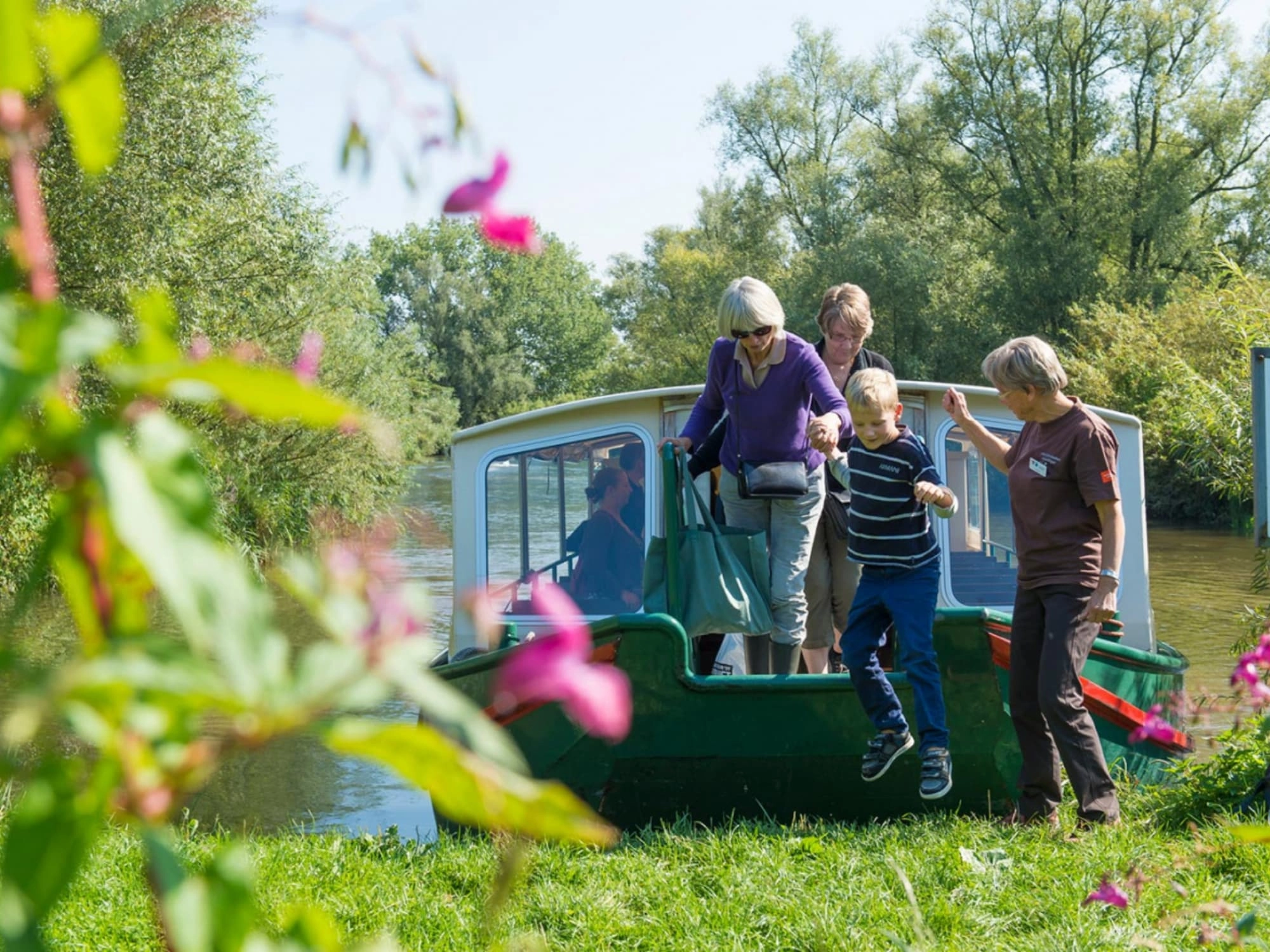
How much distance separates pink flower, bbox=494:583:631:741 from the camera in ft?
1.62

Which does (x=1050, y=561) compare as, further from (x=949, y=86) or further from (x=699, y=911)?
(x=949, y=86)

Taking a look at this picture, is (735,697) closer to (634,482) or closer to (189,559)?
(634,482)

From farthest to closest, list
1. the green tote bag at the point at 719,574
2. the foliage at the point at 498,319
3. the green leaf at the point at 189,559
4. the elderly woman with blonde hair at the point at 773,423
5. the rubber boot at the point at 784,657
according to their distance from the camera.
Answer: the foliage at the point at 498,319, the rubber boot at the point at 784,657, the green tote bag at the point at 719,574, the elderly woman with blonde hair at the point at 773,423, the green leaf at the point at 189,559

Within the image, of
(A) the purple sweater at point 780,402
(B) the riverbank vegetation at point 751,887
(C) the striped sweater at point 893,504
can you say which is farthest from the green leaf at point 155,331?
(A) the purple sweater at point 780,402

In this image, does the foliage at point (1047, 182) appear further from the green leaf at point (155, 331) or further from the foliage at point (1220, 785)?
the green leaf at point (155, 331)

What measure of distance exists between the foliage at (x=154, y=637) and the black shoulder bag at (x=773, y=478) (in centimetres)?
547

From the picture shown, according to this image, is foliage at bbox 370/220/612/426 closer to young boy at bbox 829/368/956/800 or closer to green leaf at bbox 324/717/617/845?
young boy at bbox 829/368/956/800

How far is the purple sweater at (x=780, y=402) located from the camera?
19.5 feet

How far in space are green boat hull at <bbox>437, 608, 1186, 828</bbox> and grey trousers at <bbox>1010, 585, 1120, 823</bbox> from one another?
0.45 m

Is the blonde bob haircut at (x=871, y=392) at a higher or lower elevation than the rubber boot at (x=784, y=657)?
higher

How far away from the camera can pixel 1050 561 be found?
18.0ft

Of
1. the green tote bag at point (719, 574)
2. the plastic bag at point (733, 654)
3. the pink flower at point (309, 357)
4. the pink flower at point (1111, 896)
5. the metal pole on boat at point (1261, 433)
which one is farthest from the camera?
the plastic bag at point (733, 654)

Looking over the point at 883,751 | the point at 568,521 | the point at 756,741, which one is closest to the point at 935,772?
the point at 883,751

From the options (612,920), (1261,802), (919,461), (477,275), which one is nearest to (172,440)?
(612,920)
